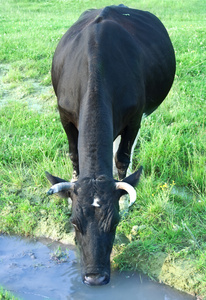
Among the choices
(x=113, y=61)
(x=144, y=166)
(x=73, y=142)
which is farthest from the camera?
(x=144, y=166)

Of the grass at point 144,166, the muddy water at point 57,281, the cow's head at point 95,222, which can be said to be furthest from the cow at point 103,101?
the muddy water at point 57,281

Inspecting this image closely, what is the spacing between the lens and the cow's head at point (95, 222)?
10.2 feet

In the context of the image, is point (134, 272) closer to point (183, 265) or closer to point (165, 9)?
point (183, 265)

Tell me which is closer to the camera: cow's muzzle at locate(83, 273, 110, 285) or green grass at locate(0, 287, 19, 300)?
cow's muzzle at locate(83, 273, 110, 285)

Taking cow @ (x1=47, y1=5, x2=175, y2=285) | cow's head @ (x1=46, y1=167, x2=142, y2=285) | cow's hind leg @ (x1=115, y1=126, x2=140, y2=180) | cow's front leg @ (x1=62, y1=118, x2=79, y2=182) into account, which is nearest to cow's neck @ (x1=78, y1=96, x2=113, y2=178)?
cow @ (x1=47, y1=5, x2=175, y2=285)

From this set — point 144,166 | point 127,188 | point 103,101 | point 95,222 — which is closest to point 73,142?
point 144,166

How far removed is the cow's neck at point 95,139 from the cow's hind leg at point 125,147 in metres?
1.09

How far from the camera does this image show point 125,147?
4.74m

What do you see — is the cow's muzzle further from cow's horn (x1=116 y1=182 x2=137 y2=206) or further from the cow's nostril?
cow's horn (x1=116 y1=182 x2=137 y2=206)

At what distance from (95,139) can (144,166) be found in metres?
2.00

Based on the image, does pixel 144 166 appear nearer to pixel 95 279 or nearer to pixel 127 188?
pixel 127 188

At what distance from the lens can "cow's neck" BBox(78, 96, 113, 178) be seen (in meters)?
3.28

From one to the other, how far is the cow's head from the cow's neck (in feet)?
0.35

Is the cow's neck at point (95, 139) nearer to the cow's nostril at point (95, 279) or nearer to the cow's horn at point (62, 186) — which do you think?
the cow's horn at point (62, 186)
